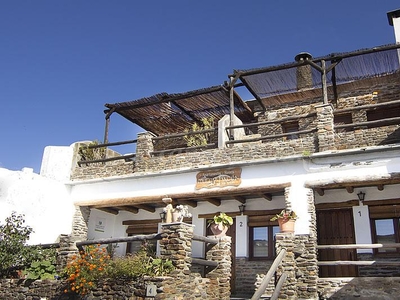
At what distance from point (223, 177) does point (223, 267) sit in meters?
3.19

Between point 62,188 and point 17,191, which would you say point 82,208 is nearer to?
point 62,188

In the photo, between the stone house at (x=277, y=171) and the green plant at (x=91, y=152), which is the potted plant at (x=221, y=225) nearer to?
the stone house at (x=277, y=171)

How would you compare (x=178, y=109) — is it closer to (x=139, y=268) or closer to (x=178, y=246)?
(x=178, y=246)

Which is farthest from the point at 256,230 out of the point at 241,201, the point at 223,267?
the point at 223,267

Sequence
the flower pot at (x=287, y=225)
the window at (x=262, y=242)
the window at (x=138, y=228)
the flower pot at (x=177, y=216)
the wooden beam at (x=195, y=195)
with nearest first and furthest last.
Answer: the flower pot at (x=177, y=216)
the flower pot at (x=287, y=225)
the wooden beam at (x=195, y=195)
the window at (x=262, y=242)
the window at (x=138, y=228)

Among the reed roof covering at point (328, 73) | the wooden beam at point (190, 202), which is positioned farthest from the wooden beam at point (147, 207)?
the reed roof covering at point (328, 73)

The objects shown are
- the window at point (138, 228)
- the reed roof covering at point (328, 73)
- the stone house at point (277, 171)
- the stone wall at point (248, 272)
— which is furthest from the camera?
the window at point (138, 228)

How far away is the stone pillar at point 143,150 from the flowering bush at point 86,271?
13.7ft

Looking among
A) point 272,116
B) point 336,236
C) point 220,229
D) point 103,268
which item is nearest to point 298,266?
point 220,229

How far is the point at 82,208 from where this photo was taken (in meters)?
14.0

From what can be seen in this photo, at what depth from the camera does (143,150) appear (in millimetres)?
13820

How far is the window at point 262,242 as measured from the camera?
42.0 ft

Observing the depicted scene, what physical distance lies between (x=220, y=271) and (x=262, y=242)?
12.4 ft

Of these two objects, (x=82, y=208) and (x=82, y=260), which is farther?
(x=82, y=208)
